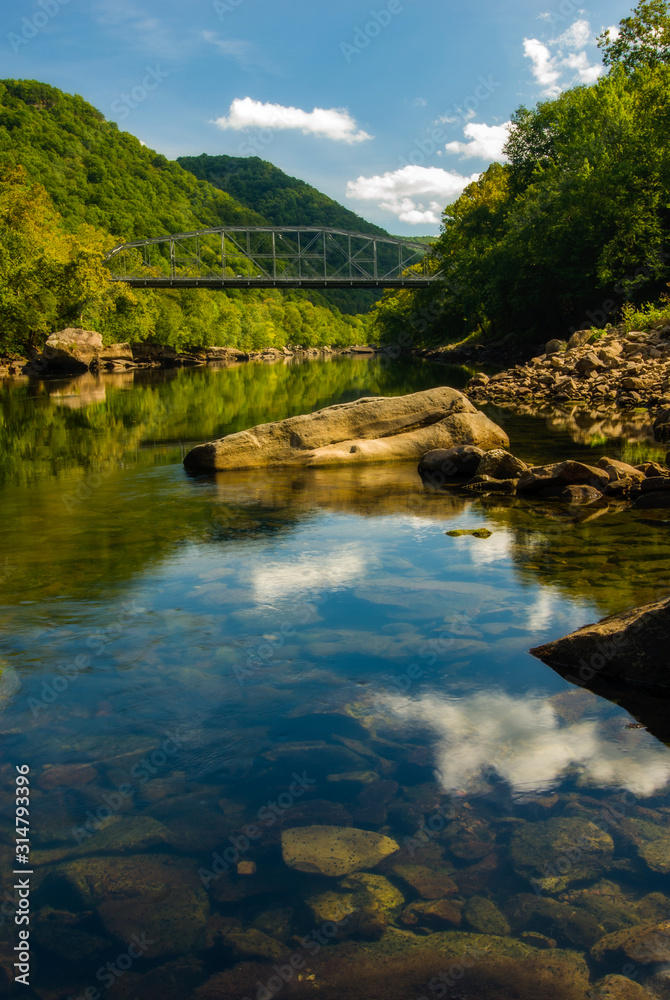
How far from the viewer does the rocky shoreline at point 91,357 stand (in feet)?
164

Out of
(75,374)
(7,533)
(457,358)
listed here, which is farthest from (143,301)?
(7,533)

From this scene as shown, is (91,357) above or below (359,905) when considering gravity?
above

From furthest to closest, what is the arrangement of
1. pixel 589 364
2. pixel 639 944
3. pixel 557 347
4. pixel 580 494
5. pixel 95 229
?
pixel 95 229 < pixel 557 347 < pixel 589 364 < pixel 580 494 < pixel 639 944

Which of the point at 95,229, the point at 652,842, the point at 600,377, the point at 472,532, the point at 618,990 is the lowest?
the point at 618,990

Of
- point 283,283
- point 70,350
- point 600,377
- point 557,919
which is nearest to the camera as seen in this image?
point 557,919

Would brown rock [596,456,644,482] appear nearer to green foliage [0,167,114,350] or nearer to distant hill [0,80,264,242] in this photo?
green foliage [0,167,114,350]

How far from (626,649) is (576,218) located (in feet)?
122

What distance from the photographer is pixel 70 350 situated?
50.4 m

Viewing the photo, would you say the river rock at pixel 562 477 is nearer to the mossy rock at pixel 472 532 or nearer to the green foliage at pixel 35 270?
the mossy rock at pixel 472 532

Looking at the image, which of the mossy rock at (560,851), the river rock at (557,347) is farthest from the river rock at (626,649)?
the river rock at (557,347)

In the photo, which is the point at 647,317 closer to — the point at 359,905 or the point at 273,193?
the point at 359,905

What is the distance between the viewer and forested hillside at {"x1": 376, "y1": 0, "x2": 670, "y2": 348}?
34.4 meters

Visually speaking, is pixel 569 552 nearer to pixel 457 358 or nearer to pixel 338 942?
pixel 338 942

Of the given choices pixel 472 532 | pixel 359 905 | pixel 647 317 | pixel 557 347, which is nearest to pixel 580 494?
pixel 472 532
